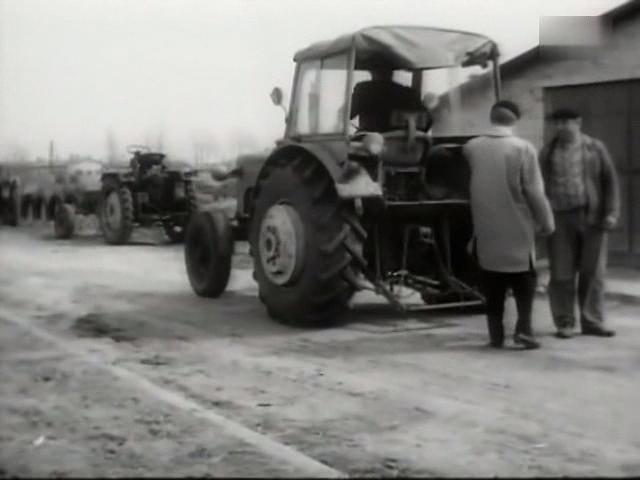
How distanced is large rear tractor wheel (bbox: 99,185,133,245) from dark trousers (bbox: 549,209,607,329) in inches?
453

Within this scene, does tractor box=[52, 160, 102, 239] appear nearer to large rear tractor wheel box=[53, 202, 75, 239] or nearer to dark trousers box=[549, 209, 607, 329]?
large rear tractor wheel box=[53, 202, 75, 239]

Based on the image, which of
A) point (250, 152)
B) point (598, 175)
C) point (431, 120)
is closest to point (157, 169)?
point (250, 152)

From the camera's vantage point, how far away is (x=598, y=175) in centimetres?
782

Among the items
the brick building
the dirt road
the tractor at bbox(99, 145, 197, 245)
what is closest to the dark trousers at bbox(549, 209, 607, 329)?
the dirt road

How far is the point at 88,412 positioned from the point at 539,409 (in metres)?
2.23

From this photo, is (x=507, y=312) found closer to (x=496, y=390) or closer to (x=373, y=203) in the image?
(x=373, y=203)

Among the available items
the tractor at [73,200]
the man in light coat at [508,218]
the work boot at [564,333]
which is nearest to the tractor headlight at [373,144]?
the man in light coat at [508,218]

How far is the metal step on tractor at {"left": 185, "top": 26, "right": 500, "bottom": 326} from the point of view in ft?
26.5

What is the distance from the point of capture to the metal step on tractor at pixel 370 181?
26.5 feet

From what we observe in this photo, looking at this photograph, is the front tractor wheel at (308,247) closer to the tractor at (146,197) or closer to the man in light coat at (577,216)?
the man in light coat at (577,216)

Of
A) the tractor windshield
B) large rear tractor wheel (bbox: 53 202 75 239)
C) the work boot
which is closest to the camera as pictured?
the work boot

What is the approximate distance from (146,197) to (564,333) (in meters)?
12.1

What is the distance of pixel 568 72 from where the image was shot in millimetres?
13281

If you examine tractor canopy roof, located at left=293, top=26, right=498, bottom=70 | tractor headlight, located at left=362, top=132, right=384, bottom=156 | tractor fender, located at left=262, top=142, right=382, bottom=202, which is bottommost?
tractor fender, located at left=262, top=142, right=382, bottom=202
